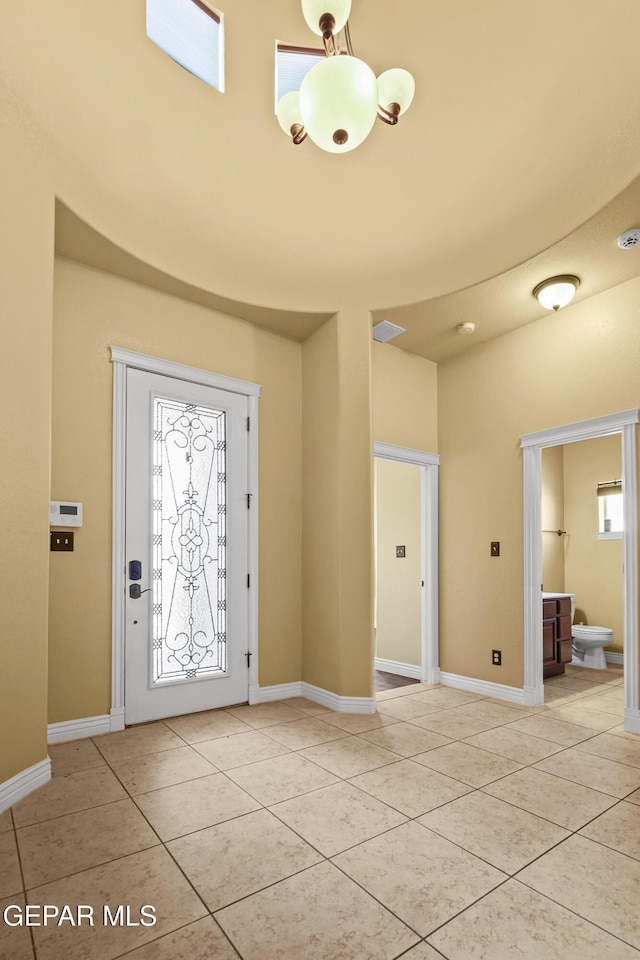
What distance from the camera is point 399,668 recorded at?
5.41 m

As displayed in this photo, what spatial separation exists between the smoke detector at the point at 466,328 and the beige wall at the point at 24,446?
3.12 metres

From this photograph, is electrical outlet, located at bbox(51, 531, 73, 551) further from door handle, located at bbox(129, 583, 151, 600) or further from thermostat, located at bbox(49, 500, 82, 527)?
door handle, located at bbox(129, 583, 151, 600)

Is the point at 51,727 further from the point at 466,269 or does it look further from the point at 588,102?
the point at 588,102

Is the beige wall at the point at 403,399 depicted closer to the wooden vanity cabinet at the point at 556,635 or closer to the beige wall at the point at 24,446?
Answer: the wooden vanity cabinet at the point at 556,635

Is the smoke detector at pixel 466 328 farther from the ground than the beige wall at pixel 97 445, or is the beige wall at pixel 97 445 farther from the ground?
the smoke detector at pixel 466 328

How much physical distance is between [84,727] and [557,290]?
170 inches

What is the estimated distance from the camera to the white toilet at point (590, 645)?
5.61m

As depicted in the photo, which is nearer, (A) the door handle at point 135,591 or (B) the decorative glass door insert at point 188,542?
(A) the door handle at point 135,591

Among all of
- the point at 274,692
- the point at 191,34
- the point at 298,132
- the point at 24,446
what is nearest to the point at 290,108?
the point at 298,132

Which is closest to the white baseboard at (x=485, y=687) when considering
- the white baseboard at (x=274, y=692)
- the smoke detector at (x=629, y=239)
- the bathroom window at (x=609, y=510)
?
the white baseboard at (x=274, y=692)

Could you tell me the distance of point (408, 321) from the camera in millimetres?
4461

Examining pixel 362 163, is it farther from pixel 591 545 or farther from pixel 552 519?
pixel 591 545

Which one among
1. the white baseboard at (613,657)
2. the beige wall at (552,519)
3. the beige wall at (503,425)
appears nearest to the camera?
the beige wall at (503,425)

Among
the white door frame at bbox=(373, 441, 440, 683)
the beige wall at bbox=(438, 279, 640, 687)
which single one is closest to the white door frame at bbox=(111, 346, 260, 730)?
the white door frame at bbox=(373, 441, 440, 683)
